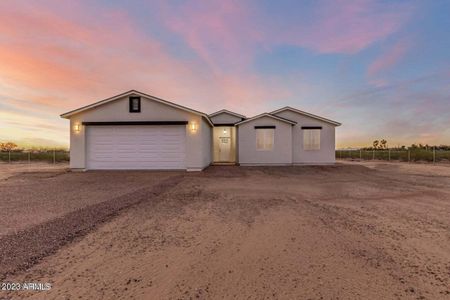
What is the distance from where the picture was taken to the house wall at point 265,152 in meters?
16.6

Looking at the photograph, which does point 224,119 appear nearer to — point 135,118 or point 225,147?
point 225,147

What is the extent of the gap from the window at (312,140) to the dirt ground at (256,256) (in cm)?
1219

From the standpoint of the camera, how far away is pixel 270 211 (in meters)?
4.93

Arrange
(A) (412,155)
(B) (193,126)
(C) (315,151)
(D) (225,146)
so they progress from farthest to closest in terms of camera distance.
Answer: (A) (412,155) < (D) (225,146) < (C) (315,151) < (B) (193,126)

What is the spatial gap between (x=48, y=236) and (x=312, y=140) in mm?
16971

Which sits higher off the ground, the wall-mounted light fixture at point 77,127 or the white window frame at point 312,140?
the wall-mounted light fixture at point 77,127

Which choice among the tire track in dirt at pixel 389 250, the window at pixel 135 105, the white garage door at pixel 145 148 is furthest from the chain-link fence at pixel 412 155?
the window at pixel 135 105

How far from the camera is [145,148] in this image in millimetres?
12773

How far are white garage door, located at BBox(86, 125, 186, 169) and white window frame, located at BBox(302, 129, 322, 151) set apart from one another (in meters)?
9.75

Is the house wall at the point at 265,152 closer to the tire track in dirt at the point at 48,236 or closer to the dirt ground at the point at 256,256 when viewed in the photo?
the dirt ground at the point at 256,256

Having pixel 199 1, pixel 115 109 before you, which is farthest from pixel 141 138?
pixel 199 1

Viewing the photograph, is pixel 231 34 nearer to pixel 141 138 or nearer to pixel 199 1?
pixel 199 1

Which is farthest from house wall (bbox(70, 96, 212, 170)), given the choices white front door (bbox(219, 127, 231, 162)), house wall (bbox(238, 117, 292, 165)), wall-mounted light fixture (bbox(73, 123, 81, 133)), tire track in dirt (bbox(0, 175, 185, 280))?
tire track in dirt (bbox(0, 175, 185, 280))

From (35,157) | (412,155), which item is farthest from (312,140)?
(35,157)
